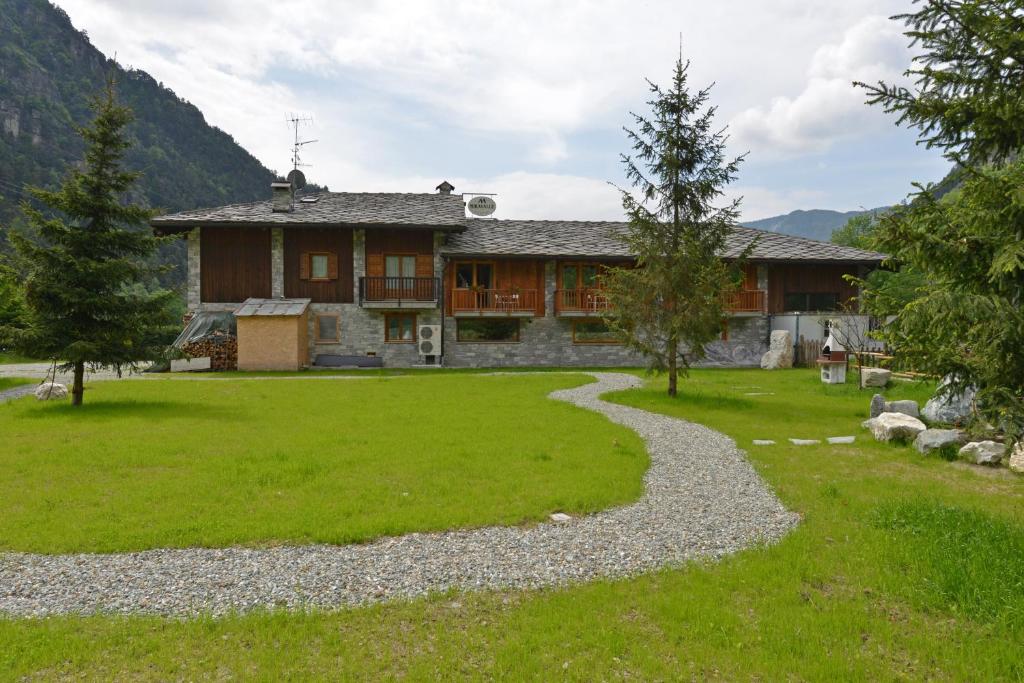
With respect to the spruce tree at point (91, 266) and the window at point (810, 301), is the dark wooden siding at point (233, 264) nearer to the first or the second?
the spruce tree at point (91, 266)

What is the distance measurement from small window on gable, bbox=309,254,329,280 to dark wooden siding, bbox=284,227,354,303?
274 millimetres

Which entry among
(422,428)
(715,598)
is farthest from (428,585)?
(422,428)

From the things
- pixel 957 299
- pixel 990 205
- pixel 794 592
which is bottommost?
pixel 794 592

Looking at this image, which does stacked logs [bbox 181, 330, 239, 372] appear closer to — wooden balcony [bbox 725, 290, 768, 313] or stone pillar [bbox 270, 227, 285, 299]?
stone pillar [bbox 270, 227, 285, 299]

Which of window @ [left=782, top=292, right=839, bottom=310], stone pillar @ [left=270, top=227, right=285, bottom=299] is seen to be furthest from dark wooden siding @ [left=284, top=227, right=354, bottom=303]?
window @ [left=782, top=292, right=839, bottom=310]

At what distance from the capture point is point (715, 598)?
4539 mm

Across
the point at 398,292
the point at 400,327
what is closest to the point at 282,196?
the point at 398,292

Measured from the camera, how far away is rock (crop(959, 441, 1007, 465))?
29.1 ft

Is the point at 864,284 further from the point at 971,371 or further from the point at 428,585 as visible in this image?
the point at 428,585

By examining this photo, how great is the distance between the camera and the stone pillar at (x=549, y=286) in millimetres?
28406

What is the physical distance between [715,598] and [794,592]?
0.66m

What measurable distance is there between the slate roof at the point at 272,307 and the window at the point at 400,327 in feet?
12.0

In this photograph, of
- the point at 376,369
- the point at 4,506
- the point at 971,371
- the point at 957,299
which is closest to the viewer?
the point at 957,299

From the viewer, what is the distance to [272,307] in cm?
2588
